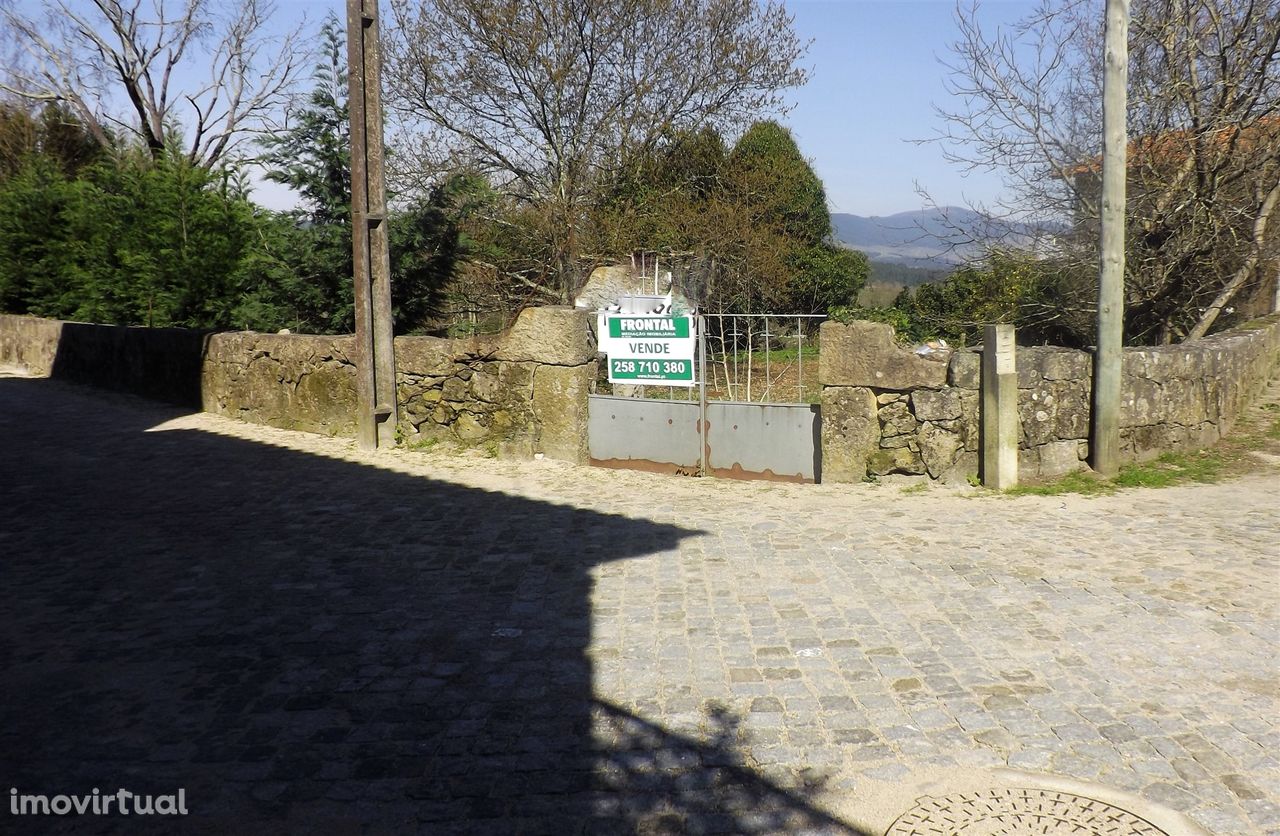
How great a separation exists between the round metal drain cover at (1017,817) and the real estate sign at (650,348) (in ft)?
18.5

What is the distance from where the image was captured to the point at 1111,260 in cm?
836

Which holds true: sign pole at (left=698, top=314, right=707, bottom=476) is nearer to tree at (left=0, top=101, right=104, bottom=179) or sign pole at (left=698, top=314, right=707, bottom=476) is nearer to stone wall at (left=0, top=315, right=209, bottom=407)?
stone wall at (left=0, top=315, right=209, bottom=407)

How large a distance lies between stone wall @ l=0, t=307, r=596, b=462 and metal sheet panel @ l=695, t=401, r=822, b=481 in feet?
4.46

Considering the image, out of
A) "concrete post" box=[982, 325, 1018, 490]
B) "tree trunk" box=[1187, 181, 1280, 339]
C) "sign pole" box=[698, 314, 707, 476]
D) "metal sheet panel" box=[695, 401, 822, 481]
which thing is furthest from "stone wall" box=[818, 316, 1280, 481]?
"tree trunk" box=[1187, 181, 1280, 339]

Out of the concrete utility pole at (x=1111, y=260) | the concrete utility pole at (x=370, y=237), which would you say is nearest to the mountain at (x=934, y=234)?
the concrete utility pole at (x=1111, y=260)

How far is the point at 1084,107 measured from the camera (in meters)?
11.9

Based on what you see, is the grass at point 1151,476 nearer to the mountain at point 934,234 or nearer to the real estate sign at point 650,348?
the real estate sign at point 650,348

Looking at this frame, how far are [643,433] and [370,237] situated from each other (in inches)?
141

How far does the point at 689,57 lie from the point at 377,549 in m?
12.5

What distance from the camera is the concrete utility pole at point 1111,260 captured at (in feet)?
26.8

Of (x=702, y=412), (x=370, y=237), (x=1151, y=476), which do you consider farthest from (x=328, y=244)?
(x=1151, y=476)

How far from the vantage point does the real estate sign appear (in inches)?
351

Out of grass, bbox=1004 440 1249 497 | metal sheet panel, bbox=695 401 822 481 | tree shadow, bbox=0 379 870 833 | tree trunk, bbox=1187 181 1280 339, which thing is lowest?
tree shadow, bbox=0 379 870 833

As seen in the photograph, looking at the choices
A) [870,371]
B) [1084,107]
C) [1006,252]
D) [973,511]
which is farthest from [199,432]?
[1084,107]
